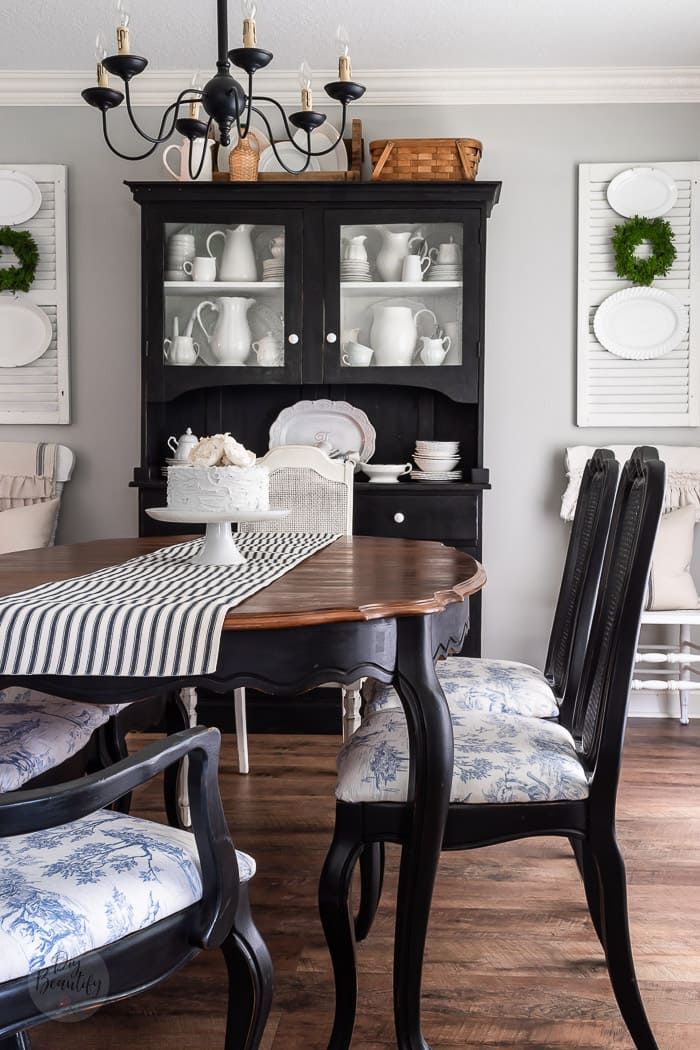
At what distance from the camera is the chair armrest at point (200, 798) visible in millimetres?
935

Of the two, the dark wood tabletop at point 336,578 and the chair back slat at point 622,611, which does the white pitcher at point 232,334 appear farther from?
the chair back slat at point 622,611

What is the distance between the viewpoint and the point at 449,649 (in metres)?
1.75

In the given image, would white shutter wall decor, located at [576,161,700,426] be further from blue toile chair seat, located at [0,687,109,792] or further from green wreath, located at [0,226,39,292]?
blue toile chair seat, located at [0,687,109,792]

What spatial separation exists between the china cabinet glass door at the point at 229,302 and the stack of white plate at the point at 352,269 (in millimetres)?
164

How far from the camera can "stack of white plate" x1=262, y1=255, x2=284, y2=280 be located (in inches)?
140

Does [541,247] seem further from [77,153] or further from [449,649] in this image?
[449,649]

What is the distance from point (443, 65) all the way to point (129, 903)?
3.52 metres

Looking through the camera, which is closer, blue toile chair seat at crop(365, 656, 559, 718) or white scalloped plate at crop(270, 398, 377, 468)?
blue toile chair seat at crop(365, 656, 559, 718)

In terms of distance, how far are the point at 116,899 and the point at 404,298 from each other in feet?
9.53

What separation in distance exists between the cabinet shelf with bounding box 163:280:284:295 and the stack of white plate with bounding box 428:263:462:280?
56 centimetres

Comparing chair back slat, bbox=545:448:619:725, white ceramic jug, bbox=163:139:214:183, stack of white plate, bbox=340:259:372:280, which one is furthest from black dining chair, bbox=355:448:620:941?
white ceramic jug, bbox=163:139:214:183

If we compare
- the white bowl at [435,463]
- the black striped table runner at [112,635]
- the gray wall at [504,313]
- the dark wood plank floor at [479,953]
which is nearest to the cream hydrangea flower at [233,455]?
the black striped table runner at [112,635]

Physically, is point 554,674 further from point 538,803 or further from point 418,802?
point 418,802

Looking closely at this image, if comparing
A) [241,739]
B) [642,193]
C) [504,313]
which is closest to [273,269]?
[504,313]
